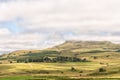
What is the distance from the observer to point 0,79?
18500 centimetres

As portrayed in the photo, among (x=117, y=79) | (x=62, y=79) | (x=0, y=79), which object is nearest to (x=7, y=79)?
(x=0, y=79)

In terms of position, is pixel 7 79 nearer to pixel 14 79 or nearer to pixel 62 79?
pixel 14 79

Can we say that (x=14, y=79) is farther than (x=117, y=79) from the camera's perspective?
Yes

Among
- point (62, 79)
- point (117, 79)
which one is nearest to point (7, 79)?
point (62, 79)

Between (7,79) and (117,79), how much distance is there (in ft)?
237

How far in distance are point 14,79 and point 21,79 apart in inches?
261

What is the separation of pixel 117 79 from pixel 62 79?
34196 millimetres

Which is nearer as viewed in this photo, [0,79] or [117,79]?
[117,79]

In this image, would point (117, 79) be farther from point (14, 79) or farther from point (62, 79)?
point (14, 79)

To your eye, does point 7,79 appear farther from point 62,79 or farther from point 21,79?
point 62,79

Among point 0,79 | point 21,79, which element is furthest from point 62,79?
point 0,79

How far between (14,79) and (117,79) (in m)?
67.7

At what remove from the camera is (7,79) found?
18550cm

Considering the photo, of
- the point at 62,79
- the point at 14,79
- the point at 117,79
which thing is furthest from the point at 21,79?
the point at 117,79
